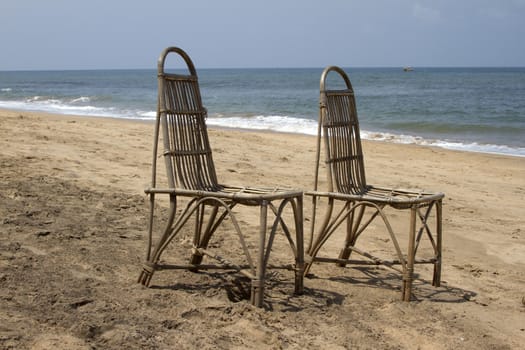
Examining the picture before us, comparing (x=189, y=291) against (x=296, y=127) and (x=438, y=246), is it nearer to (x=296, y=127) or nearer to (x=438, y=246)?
(x=438, y=246)

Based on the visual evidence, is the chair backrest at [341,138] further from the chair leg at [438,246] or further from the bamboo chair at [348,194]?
the chair leg at [438,246]

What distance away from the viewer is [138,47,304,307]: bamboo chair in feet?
10.8

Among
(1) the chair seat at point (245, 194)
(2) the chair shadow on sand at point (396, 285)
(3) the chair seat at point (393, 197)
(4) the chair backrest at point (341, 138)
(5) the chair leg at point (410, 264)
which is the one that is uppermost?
(4) the chair backrest at point (341, 138)

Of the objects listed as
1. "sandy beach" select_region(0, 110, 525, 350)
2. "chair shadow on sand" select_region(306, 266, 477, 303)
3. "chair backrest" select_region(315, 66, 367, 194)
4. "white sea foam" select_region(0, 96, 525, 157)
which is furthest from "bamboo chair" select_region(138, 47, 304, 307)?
"white sea foam" select_region(0, 96, 525, 157)

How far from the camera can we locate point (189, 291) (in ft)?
11.4

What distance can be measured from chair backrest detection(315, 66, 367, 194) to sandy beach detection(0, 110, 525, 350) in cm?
62

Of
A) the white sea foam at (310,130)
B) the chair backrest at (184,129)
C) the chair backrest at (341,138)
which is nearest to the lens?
the chair backrest at (184,129)

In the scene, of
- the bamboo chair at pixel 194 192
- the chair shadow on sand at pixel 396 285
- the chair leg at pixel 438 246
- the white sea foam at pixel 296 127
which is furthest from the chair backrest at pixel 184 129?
the white sea foam at pixel 296 127

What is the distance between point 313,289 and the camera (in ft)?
12.2

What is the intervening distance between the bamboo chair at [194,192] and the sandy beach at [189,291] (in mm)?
153

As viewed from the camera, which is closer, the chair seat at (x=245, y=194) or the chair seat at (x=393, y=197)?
the chair seat at (x=245, y=194)

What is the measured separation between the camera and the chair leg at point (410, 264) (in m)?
3.54

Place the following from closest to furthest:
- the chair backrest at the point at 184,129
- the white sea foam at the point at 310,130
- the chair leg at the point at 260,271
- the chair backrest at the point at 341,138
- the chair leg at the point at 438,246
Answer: the chair leg at the point at 260,271, the chair backrest at the point at 184,129, the chair leg at the point at 438,246, the chair backrest at the point at 341,138, the white sea foam at the point at 310,130

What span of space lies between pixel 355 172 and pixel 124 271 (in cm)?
176
